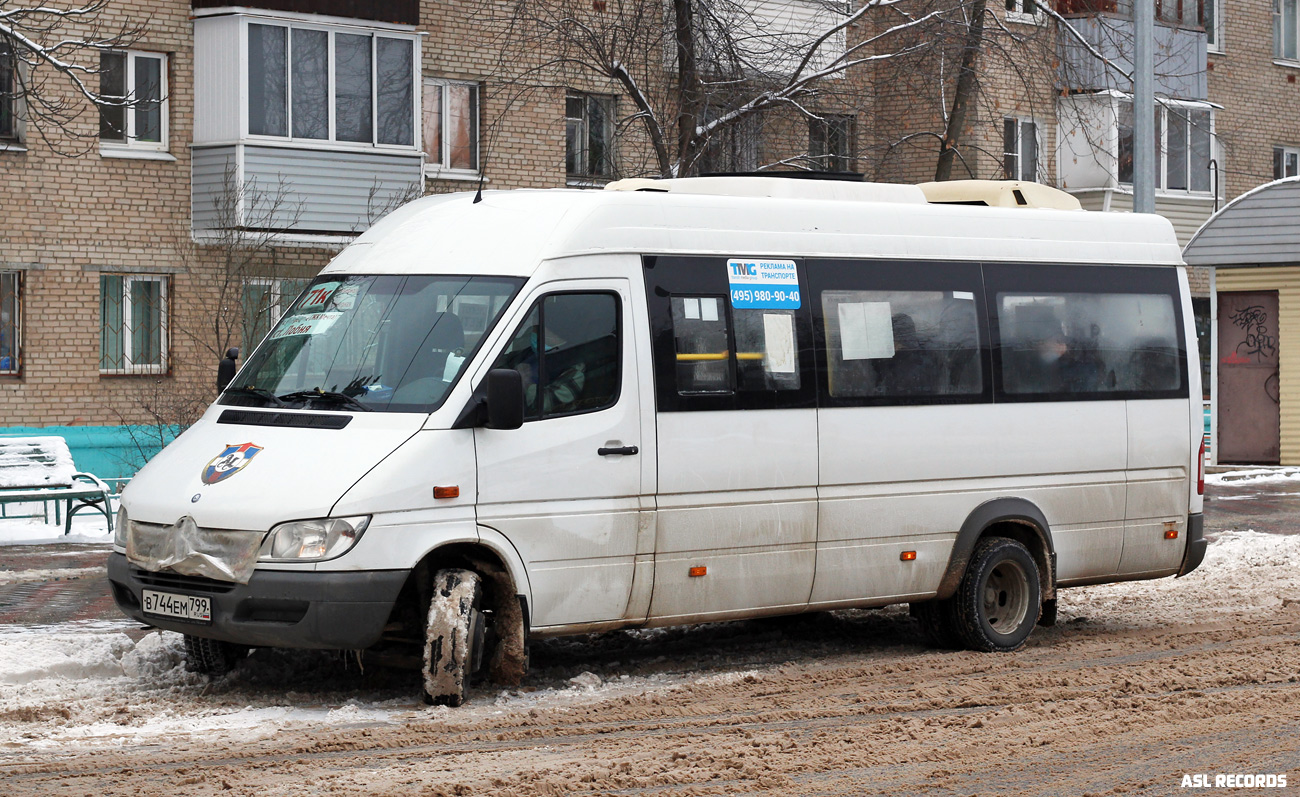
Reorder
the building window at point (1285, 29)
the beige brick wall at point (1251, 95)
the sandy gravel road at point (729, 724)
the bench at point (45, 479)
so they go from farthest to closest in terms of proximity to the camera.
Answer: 1. the building window at point (1285, 29)
2. the beige brick wall at point (1251, 95)
3. the bench at point (45, 479)
4. the sandy gravel road at point (729, 724)

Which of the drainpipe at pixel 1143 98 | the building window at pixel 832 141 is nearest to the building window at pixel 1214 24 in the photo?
the building window at pixel 832 141

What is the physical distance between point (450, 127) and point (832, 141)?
5683 mm

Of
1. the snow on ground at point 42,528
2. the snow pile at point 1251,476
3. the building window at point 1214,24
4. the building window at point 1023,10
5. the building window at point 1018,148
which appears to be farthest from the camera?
the building window at point 1214,24

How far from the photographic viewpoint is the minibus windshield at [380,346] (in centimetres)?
812

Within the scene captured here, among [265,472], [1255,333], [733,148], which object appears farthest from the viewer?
[1255,333]

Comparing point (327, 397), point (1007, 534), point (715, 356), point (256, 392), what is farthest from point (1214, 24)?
point (327, 397)

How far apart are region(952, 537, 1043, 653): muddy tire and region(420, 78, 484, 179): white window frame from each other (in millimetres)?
16130

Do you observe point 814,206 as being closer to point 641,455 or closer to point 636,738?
point 641,455

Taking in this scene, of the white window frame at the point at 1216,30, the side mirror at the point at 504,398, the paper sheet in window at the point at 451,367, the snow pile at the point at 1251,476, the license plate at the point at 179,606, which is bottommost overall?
the snow pile at the point at 1251,476

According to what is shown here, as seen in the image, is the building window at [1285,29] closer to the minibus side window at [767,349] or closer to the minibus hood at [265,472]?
the minibus side window at [767,349]

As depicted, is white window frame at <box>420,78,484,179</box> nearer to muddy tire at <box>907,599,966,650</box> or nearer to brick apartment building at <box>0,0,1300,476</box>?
brick apartment building at <box>0,0,1300,476</box>

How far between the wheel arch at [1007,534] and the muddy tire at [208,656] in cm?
393

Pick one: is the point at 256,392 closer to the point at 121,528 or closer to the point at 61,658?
the point at 121,528

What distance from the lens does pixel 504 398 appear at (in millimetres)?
7871
